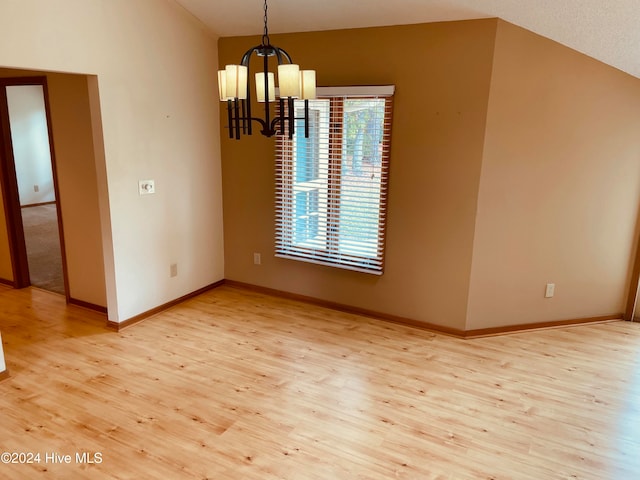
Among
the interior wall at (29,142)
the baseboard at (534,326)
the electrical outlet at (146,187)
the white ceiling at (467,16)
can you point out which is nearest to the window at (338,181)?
the white ceiling at (467,16)

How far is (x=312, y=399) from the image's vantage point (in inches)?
119

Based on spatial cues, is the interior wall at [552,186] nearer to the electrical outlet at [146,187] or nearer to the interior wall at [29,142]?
the electrical outlet at [146,187]

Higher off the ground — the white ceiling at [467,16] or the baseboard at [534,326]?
the white ceiling at [467,16]

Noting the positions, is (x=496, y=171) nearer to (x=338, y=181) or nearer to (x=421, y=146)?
(x=421, y=146)

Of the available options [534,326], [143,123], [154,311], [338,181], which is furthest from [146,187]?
[534,326]

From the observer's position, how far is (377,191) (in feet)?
13.1

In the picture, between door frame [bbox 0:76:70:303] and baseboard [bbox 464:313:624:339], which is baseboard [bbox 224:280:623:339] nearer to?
baseboard [bbox 464:313:624:339]


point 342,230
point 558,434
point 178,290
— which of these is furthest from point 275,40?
point 558,434

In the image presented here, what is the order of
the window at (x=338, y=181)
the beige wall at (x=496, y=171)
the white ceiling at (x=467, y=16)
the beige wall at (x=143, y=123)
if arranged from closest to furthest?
the white ceiling at (x=467, y=16), the beige wall at (x=143, y=123), the beige wall at (x=496, y=171), the window at (x=338, y=181)

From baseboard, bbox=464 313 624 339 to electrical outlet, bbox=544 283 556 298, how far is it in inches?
10.6

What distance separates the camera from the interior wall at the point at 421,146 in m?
3.53

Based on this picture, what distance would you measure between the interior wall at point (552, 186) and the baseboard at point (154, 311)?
8.95 ft

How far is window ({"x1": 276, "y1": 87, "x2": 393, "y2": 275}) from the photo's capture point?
3900mm

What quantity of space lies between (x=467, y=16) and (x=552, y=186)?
60.3 inches
